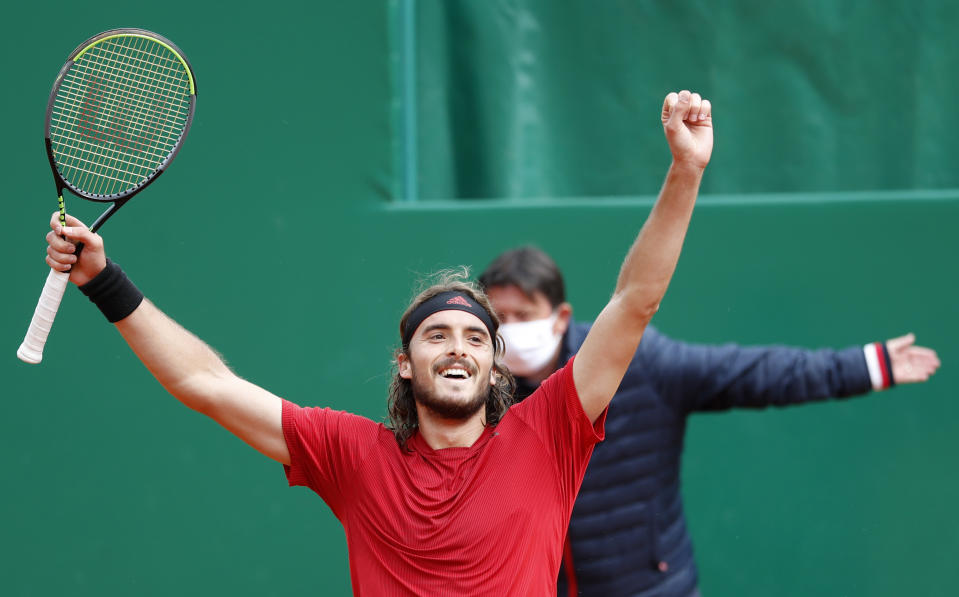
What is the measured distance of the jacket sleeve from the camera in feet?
12.5

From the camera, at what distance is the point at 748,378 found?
3840mm

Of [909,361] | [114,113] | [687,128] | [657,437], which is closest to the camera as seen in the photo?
[687,128]

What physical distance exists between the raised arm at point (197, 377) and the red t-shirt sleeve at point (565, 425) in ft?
2.13

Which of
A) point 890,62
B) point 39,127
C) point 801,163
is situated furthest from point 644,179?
point 39,127

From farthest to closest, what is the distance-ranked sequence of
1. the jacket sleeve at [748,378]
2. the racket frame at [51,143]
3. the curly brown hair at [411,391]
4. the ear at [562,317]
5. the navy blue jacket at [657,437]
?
1. the ear at [562,317]
2. the jacket sleeve at [748,378]
3. the navy blue jacket at [657,437]
4. the curly brown hair at [411,391]
5. the racket frame at [51,143]

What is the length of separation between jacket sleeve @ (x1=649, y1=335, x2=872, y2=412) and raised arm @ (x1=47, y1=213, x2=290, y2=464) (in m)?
1.45

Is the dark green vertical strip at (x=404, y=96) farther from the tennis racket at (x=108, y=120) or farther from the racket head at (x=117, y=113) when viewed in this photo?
the racket head at (x=117, y=113)

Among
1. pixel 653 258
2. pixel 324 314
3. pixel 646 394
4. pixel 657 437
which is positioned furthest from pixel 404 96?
pixel 653 258

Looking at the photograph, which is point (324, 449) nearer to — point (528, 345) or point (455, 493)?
point (455, 493)

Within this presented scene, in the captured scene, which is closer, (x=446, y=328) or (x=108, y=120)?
(x=446, y=328)

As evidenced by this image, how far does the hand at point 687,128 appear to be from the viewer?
258 cm

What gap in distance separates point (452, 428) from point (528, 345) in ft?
3.39

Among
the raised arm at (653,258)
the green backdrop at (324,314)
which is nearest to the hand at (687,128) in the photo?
the raised arm at (653,258)

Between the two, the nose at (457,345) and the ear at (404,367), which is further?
the ear at (404,367)
